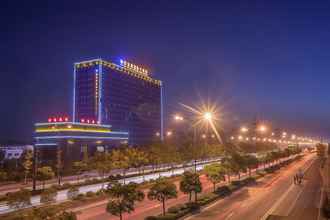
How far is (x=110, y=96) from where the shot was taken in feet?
546

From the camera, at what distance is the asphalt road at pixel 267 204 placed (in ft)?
107

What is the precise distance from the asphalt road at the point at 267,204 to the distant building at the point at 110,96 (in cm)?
11689

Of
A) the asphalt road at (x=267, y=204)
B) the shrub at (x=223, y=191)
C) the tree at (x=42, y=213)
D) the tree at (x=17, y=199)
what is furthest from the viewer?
the shrub at (x=223, y=191)

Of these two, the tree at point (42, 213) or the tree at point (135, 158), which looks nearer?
the tree at point (42, 213)

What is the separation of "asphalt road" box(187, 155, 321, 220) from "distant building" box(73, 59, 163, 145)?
11689 centimetres

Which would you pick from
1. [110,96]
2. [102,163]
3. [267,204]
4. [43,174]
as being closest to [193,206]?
[267,204]

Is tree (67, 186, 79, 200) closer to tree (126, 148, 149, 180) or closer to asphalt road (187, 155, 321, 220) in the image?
asphalt road (187, 155, 321, 220)

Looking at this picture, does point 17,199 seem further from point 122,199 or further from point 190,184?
point 190,184

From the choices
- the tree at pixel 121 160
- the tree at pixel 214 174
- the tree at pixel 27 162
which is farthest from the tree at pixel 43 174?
the tree at pixel 214 174

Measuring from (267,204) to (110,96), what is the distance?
136 m

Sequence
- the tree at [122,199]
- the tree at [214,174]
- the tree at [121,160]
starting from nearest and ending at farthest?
the tree at [122,199]
the tree at [214,174]
the tree at [121,160]

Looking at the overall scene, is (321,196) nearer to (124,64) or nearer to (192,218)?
(192,218)

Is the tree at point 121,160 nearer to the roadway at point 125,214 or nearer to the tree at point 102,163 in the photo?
the tree at point 102,163

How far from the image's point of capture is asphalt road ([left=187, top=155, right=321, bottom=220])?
32.6 m
